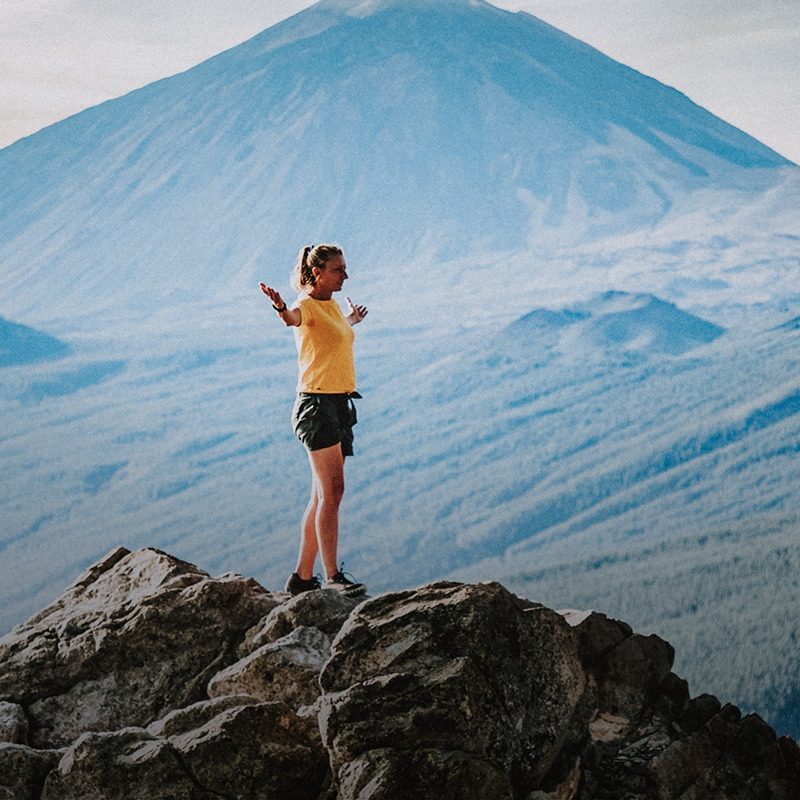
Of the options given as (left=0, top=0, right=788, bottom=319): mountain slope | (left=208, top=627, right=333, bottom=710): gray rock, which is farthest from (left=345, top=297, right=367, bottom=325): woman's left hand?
(left=0, top=0, right=788, bottom=319): mountain slope

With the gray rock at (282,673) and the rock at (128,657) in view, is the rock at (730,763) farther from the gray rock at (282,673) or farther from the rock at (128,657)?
the rock at (128,657)

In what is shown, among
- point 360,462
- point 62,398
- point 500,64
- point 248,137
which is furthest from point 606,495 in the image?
point 500,64

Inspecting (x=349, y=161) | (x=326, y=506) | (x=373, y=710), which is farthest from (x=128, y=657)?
(x=349, y=161)

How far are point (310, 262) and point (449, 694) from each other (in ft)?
5.05

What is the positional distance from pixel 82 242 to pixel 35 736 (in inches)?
1284

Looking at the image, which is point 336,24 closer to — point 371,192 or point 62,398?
point 371,192

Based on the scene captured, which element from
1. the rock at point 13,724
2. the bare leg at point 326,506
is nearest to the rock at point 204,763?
the rock at point 13,724

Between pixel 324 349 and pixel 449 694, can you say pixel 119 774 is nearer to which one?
pixel 449 694

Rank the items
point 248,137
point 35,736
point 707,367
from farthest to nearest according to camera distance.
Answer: point 248,137 < point 707,367 < point 35,736

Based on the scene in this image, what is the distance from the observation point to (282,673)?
248 centimetres

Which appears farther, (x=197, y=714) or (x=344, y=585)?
(x=344, y=585)

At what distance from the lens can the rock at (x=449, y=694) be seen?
198 centimetres

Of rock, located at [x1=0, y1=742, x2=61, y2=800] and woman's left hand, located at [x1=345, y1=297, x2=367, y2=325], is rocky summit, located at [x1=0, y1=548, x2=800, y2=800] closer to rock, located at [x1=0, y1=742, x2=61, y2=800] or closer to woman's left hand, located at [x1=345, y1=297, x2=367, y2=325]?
rock, located at [x1=0, y1=742, x2=61, y2=800]

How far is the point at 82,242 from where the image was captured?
3288 cm
